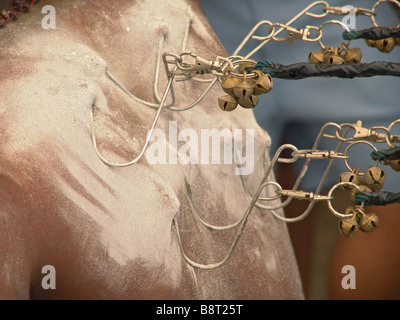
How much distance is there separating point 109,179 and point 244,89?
15 centimetres

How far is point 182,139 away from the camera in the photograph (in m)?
0.73

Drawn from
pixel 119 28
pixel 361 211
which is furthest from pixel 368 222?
pixel 119 28

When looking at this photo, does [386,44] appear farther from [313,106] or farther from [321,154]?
[313,106]

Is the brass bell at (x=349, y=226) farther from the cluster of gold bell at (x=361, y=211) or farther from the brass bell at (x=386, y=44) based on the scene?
the brass bell at (x=386, y=44)

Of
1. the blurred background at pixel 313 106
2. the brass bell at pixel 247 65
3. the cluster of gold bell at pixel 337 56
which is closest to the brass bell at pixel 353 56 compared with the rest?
the cluster of gold bell at pixel 337 56

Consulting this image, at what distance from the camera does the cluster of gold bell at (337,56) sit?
68 cm

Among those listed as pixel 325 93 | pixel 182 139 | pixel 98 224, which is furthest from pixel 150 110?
pixel 325 93

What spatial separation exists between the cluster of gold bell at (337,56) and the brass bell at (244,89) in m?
0.12

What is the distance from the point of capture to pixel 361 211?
0.64m

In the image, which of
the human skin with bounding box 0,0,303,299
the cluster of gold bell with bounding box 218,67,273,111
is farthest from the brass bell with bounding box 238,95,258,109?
the human skin with bounding box 0,0,303,299

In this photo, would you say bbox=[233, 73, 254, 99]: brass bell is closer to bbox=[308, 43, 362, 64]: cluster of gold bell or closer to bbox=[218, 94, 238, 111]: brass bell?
bbox=[218, 94, 238, 111]: brass bell

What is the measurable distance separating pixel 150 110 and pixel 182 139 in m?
0.05

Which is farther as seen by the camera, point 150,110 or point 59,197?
point 150,110
